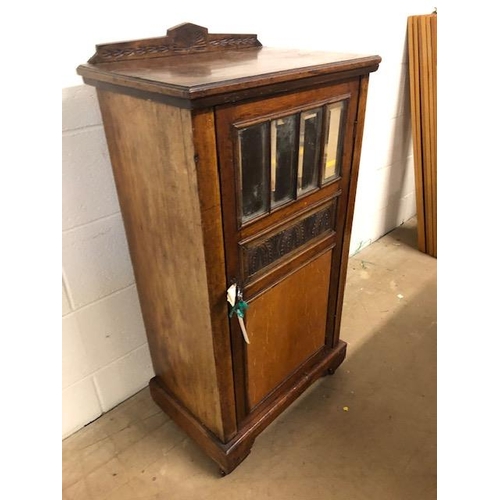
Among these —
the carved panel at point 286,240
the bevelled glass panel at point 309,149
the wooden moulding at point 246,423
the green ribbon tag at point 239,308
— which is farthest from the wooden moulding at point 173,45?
the wooden moulding at point 246,423

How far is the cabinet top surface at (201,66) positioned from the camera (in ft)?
2.41

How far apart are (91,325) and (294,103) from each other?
88 centimetres

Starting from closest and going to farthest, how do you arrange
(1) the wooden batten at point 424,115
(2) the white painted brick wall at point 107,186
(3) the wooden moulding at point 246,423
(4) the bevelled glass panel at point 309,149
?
(4) the bevelled glass panel at point 309,149 < (2) the white painted brick wall at point 107,186 < (3) the wooden moulding at point 246,423 < (1) the wooden batten at point 424,115

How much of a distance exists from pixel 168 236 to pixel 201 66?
0.38 metres

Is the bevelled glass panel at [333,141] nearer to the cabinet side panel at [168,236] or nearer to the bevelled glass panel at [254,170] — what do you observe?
the bevelled glass panel at [254,170]

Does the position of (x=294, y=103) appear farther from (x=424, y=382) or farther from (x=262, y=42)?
(x=424, y=382)

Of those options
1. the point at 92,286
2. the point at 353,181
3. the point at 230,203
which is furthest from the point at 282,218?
the point at 92,286

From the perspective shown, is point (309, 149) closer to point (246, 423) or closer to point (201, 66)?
point (201, 66)

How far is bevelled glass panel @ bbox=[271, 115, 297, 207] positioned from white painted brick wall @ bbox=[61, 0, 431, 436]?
48 cm

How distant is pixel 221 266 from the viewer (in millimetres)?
902

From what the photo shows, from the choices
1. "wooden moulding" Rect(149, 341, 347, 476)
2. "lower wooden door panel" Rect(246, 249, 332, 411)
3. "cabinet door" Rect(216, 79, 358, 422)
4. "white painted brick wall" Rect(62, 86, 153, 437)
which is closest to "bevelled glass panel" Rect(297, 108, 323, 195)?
"cabinet door" Rect(216, 79, 358, 422)

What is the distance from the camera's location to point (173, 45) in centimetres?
106
